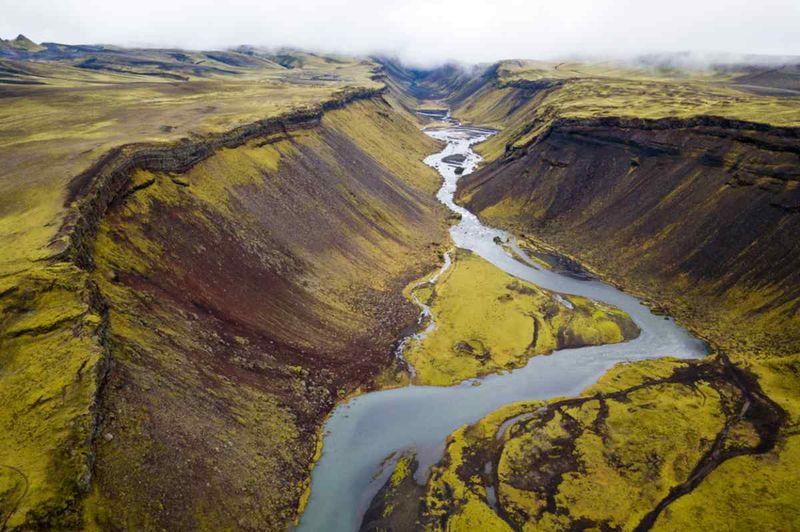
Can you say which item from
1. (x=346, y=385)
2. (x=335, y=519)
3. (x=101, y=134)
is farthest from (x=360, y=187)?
(x=335, y=519)

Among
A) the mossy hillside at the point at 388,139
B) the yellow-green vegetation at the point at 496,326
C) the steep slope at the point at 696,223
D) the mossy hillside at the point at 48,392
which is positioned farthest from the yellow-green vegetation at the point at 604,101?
the mossy hillside at the point at 48,392

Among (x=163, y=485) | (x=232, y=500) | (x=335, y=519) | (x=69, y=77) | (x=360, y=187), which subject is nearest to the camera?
(x=163, y=485)

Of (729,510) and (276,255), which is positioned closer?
(729,510)

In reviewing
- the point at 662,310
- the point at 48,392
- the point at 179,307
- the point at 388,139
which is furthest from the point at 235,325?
the point at 388,139

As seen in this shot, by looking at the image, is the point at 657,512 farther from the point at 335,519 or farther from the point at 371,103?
the point at 371,103

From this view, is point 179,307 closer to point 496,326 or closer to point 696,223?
point 496,326

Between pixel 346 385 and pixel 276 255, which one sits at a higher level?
pixel 276 255
